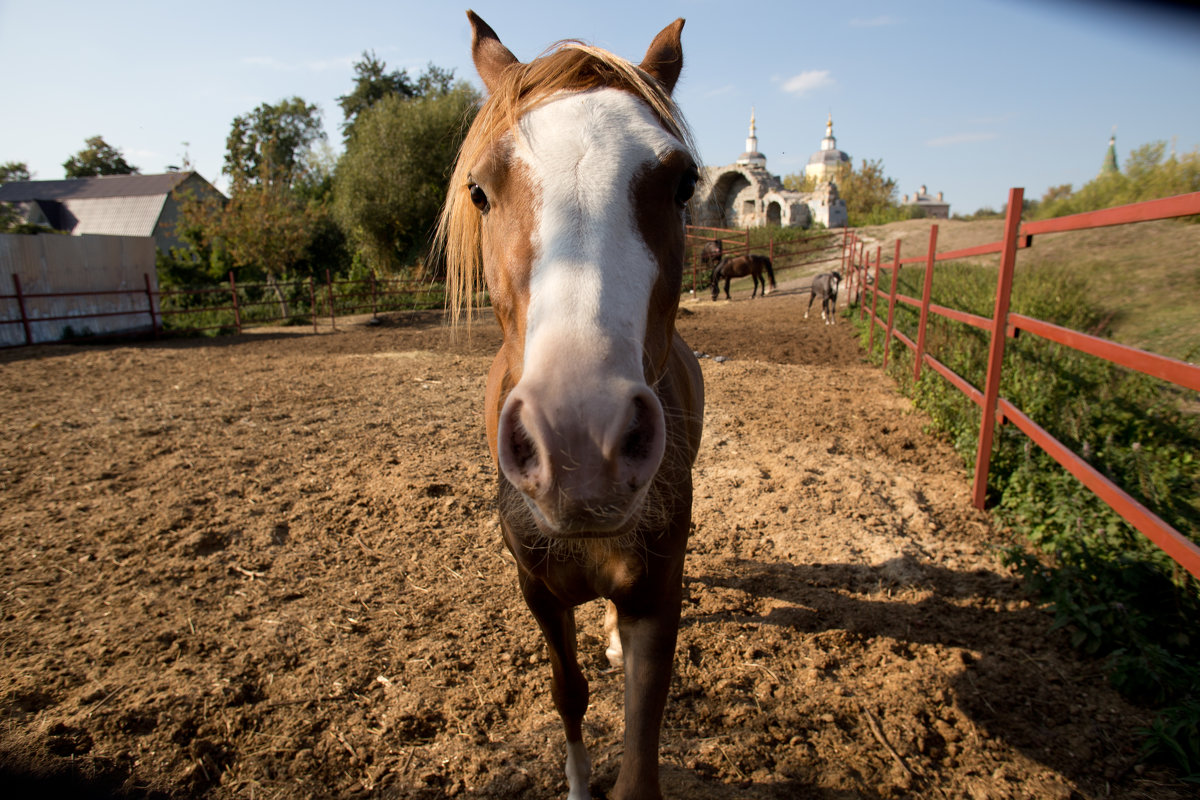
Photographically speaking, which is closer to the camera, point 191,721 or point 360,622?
point 191,721

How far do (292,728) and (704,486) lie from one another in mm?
3104

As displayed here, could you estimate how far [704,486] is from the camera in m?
4.53

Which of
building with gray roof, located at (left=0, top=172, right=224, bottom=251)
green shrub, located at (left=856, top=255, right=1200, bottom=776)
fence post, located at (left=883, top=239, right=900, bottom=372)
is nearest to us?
green shrub, located at (left=856, top=255, right=1200, bottom=776)

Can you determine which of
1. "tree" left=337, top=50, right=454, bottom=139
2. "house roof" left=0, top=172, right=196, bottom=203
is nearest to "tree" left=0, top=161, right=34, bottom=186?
"house roof" left=0, top=172, right=196, bottom=203

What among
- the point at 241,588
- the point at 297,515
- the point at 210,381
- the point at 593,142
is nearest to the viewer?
the point at 593,142

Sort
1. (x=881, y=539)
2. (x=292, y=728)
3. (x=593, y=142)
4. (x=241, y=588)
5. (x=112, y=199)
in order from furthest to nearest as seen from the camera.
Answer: (x=112, y=199), (x=881, y=539), (x=241, y=588), (x=292, y=728), (x=593, y=142)

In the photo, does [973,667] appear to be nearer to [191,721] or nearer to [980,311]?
[191,721]

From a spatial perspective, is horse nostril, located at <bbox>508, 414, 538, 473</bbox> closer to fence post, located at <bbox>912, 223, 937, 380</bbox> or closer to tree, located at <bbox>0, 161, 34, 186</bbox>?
fence post, located at <bbox>912, 223, 937, 380</bbox>

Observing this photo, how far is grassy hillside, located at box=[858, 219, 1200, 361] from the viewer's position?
4953 mm

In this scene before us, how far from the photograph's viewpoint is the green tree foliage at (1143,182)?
907 cm

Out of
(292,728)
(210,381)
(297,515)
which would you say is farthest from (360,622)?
(210,381)

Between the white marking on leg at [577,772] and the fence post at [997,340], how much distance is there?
315cm

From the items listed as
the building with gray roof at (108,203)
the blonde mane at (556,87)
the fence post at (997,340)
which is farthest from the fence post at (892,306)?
the building with gray roof at (108,203)

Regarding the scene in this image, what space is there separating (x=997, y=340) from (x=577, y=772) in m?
3.37
